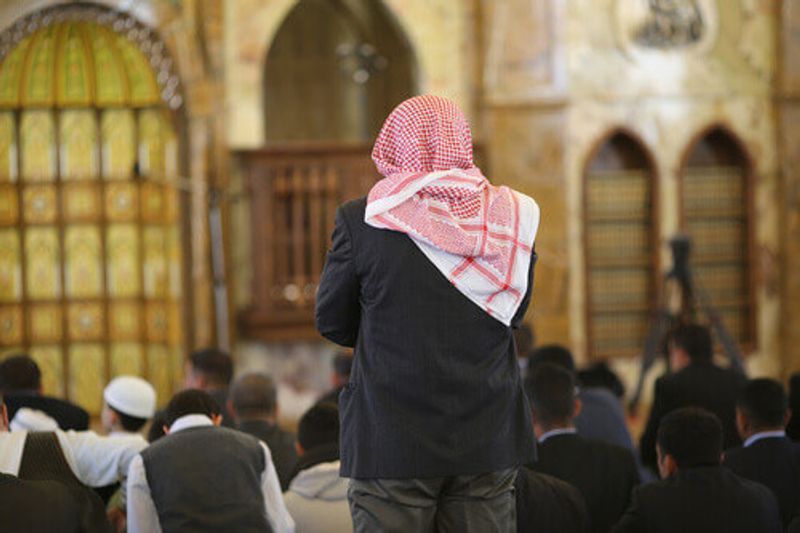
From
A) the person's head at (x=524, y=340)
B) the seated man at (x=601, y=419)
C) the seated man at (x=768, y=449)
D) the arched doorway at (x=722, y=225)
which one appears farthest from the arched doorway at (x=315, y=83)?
the seated man at (x=768, y=449)

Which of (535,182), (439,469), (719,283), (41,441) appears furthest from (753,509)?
(719,283)

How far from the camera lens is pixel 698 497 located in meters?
3.99

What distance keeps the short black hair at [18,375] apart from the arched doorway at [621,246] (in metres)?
6.26

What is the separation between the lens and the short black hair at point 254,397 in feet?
17.7

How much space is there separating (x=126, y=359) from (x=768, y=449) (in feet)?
25.1

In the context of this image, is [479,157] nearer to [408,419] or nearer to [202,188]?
[202,188]

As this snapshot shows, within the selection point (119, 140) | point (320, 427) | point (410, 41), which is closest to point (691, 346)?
point (320, 427)

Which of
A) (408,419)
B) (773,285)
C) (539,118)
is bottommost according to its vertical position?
(773,285)

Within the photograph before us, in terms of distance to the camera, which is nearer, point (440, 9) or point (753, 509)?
point (753, 509)

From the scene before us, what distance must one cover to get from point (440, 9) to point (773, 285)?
11.4 ft

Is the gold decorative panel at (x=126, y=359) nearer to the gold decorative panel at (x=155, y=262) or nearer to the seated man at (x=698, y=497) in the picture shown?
the gold decorative panel at (x=155, y=262)

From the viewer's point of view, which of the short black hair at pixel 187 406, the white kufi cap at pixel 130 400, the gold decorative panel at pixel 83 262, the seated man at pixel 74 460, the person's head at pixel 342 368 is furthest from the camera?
the gold decorative panel at pixel 83 262

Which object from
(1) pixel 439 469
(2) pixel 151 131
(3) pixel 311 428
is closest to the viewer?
(1) pixel 439 469

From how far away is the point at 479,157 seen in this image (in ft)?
35.7
